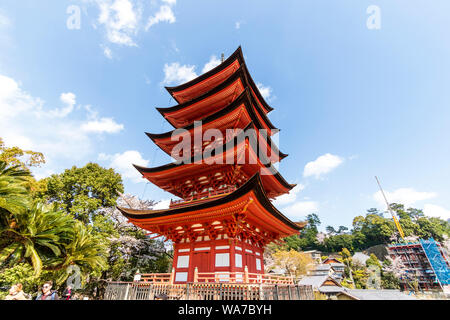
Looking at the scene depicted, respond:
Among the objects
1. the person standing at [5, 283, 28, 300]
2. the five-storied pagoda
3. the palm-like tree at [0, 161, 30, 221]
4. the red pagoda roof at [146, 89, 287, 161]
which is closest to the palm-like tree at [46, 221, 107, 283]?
the palm-like tree at [0, 161, 30, 221]

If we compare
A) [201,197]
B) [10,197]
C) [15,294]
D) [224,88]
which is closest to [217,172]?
[201,197]

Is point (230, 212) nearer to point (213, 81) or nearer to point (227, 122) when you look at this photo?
point (227, 122)

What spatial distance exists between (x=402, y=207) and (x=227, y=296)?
270ft

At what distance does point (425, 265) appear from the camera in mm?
37062

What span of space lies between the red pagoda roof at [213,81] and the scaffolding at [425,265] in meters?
45.6

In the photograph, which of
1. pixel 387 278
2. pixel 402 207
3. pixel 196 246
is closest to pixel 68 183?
pixel 196 246

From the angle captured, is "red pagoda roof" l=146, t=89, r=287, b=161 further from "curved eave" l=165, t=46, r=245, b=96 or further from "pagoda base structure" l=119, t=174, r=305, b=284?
"curved eave" l=165, t=46, r=245, b=96

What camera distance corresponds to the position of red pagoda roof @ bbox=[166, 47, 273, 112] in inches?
554

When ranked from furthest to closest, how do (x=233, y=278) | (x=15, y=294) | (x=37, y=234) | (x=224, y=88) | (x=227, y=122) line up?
(x=224, y=88), (x=227, y=122), (x=37, y=234), (x=233, y=278), (x=15, y=294)

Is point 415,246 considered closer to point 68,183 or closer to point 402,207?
point 402,207

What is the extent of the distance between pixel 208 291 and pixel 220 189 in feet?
→ 15.8

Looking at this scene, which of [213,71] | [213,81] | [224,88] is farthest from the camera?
[213,81]

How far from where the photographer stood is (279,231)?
1171 centimetres

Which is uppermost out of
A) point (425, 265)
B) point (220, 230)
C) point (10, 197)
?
point (10, 197)
